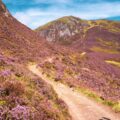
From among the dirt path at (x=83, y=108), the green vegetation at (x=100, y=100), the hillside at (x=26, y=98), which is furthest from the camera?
the green vegetation at (x=100, y=100)

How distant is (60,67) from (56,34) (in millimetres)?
158162

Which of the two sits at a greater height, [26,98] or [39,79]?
[26,98]

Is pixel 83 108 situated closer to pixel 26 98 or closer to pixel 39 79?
pixel 39 79

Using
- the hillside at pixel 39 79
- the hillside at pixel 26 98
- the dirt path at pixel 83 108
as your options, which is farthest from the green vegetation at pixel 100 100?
the hillside at pixel 26 98

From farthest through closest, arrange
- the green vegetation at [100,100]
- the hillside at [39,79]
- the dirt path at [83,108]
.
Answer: the green vegetation at [100,100] → the dirt path at [83,108] → the hillside at [39,79]

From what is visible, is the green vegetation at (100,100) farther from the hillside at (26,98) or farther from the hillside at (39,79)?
the hillside at (26,98)

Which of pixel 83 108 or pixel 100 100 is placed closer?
pixel 83 108

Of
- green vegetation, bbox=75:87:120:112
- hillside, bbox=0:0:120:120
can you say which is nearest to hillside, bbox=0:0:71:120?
hillside, bbox=0:0:120:120

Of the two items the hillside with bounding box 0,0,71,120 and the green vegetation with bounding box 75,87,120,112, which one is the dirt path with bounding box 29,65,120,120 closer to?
the green vegetation with bounding box 75,87,120,112

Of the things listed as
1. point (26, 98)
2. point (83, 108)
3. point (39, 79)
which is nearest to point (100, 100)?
point (83, 108)

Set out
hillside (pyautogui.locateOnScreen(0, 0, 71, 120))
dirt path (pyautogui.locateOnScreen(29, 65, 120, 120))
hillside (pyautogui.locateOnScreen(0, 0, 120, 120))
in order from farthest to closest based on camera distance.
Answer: dirt path (pyautogui.locateOnScreen(29, 65, 120, 120))
hillside (pyautogui.locateOnScreen(0, 0, 120, 120))
hillside (pyautogui.locateOnScreen(0, 0, 71, 120))

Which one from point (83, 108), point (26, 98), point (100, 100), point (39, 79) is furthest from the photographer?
point (100, 100)

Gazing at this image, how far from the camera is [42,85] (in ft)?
72.7

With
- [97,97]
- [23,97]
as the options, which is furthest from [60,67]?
[23,97]
